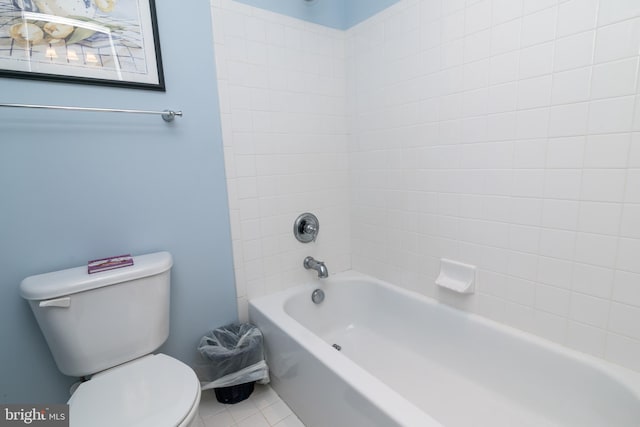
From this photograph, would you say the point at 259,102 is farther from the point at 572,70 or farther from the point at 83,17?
the point at 572,70

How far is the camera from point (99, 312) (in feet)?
3.58

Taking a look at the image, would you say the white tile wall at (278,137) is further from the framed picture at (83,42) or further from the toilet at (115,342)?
the toilet at (115,342)

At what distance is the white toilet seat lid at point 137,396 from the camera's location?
34.8 inches

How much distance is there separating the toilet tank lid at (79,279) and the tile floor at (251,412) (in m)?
0.79

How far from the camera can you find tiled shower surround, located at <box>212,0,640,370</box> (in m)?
0.98

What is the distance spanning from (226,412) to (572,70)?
2012 millimetres

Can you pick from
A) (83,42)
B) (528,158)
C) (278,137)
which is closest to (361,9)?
(278,137)

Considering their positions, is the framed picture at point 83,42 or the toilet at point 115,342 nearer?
the toilet at point 115,342

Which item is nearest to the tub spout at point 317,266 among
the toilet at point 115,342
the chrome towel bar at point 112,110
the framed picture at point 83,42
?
the toilet at point 115,342

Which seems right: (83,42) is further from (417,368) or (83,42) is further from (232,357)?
(417,368)

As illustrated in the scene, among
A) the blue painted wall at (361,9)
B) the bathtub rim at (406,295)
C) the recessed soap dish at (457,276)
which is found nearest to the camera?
the bathtub rim at (406,295)

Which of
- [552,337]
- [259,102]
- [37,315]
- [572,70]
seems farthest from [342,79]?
[37,315]

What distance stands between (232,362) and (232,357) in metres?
0.04

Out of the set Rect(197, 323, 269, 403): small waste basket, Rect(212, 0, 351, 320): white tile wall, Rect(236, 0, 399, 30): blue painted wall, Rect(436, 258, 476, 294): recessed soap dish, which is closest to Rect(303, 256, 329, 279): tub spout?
Rect(212, 0, 351, 320): white tile wall
